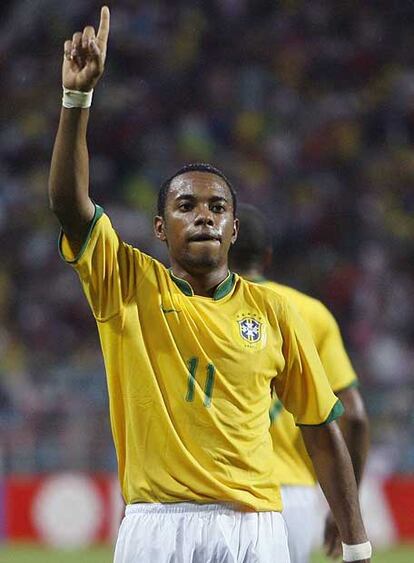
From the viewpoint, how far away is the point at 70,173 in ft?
12.4

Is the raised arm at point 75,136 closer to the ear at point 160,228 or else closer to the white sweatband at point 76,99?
the white sweatband at point 76,99

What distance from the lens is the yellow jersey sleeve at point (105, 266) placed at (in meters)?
3.86

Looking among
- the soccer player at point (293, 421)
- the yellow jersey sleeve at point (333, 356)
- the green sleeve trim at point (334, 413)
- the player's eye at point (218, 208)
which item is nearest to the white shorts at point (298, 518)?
the soccer player at point (293, 421)

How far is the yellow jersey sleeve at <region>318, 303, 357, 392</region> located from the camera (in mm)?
6082

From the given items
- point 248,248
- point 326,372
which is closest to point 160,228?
point 248,248

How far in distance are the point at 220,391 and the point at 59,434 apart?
854cm

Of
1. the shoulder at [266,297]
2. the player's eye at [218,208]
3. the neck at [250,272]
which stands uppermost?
the neck at [250,272]

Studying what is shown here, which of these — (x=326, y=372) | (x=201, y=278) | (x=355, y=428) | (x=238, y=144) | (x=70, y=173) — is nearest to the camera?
(x=70, y=173)

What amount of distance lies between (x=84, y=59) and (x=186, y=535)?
1513 millimetres

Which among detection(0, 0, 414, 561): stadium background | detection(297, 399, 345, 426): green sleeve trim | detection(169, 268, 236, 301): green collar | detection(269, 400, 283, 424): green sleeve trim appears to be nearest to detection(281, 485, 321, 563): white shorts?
detection(269, 400, 283, 424): green sleeve trim

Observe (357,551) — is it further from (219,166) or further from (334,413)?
(219,166)

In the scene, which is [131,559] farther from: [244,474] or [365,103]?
[365,103]

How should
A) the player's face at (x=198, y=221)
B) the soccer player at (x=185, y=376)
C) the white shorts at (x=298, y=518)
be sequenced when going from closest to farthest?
the soccer player at (x=185, y=376) → the player's face at (x=198, y=221) → the white shorts at (x=298, y=518)

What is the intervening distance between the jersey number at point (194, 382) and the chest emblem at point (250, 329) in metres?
0.17
